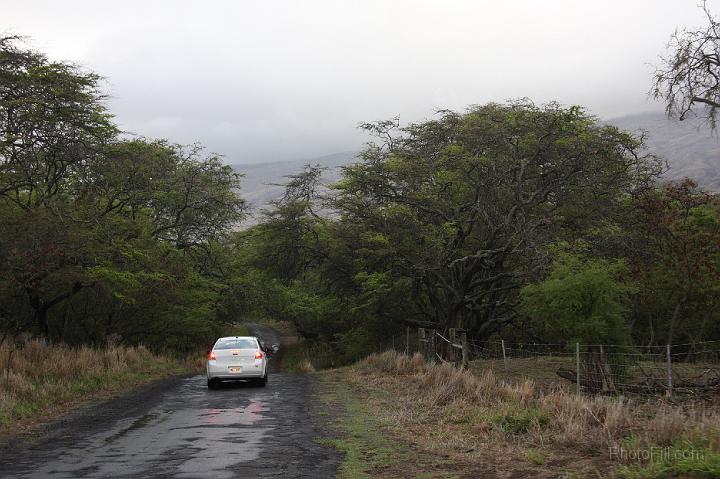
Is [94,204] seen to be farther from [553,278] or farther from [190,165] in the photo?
[553,278]

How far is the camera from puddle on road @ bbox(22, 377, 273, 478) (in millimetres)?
8672

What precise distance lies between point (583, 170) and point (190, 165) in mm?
24096

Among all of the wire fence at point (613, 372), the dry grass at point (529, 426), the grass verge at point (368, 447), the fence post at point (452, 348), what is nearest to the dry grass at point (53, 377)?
the grass verge at point (368, 447)

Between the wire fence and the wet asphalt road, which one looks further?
the wire fence

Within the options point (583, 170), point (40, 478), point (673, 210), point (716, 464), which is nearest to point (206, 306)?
point (583, 170)

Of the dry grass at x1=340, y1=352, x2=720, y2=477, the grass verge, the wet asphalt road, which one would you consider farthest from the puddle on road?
the dry grass at x1=340, y1=352, x2=720, y2=477

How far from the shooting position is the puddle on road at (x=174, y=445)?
8672 millimetres

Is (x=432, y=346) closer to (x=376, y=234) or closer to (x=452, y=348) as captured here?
(x=452, y=348)

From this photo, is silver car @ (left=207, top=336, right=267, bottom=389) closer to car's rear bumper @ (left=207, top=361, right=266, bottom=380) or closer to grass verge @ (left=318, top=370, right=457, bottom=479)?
car's rear bumper @ (left=207, top=361, right=266, bottom=380)

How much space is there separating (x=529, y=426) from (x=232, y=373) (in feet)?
39.5

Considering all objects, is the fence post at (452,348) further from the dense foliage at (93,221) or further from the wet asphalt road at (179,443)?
the dense foliage at (93,221)

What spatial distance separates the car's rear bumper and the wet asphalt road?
2803 mm

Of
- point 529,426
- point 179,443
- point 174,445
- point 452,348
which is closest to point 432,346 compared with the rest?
point 452,348

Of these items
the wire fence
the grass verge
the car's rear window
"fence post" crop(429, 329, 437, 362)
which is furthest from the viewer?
"fence post" crop(429, 329, 437, 362)
